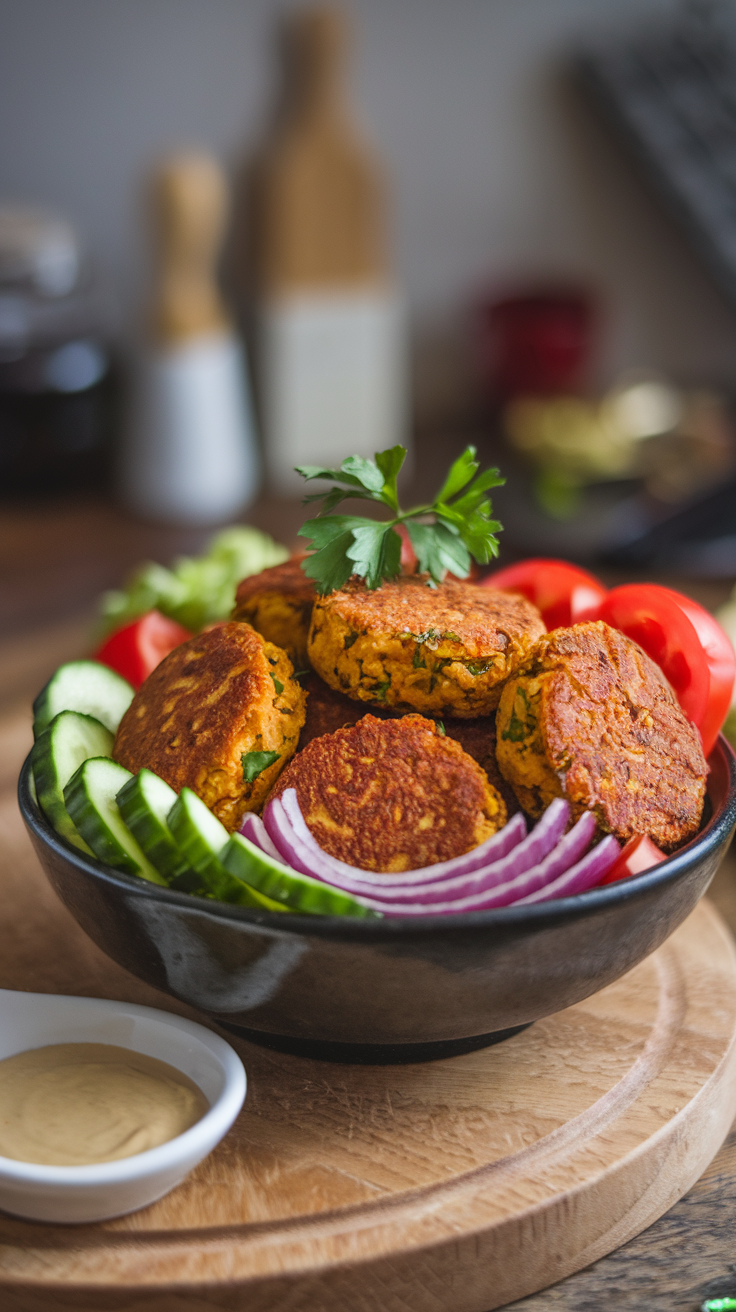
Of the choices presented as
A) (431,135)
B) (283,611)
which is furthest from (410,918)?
(431,135)

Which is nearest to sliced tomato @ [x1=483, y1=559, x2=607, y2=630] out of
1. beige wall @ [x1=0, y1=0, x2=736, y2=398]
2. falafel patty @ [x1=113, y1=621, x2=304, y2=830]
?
falafel patty @ [x1=113, y1=621, x2=304, y2=830]

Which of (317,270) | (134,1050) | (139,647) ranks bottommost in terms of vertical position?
(134,1050)

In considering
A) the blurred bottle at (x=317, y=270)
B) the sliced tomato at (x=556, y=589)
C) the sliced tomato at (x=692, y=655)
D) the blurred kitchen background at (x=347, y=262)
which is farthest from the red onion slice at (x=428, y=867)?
the blurred bottle at (x=317, y=270)

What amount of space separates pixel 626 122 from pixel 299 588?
3.90m

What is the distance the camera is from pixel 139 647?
6.17 feet

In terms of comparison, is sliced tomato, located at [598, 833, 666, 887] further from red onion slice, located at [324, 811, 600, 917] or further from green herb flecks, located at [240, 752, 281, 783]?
green herb flecks, located at [240, 752, 281, 783]

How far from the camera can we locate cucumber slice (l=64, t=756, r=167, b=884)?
1139 mm

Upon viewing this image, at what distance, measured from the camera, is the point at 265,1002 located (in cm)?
113

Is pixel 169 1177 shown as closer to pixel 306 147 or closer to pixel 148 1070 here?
pixel 148 1070

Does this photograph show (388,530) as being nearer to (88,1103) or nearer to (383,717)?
(383,717)

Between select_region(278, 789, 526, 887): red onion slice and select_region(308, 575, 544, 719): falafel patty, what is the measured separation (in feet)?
0.55

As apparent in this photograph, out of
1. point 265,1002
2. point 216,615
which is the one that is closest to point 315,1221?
point 265,1002

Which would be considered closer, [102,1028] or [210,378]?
[102,1028]

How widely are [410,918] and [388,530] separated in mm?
504
